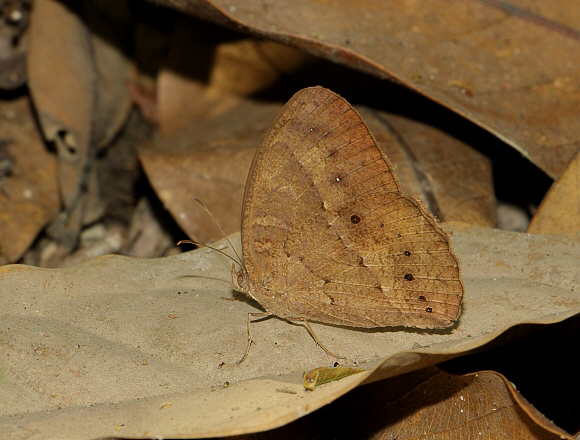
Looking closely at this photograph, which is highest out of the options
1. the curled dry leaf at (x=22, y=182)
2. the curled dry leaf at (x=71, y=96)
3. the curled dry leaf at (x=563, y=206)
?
Answer: the curled dry leaf at (x=563, y=206)

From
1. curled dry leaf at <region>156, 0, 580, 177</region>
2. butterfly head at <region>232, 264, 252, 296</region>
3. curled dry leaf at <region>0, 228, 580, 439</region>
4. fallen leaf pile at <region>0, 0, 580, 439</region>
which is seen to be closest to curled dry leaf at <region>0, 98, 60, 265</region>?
fallen leaf pile at <region>0, 0, 580, 439</region>

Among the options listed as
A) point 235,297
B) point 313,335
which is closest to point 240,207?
point 235,297

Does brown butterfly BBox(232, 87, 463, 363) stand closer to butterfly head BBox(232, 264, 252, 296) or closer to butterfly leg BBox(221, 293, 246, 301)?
butterfly head BBox(232, 264, 252, 296)

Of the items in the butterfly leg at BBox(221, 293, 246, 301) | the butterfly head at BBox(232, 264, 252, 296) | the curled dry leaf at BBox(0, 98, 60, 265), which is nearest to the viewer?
the butterfly head at BBox(232, 264, 252, 296)

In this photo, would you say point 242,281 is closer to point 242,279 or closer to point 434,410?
point 242,279

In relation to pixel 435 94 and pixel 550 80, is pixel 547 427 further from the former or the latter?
pixel 550 80

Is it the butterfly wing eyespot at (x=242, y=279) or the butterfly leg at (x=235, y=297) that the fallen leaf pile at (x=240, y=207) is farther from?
the butterfly wing eyespot at (x=242, y=279)

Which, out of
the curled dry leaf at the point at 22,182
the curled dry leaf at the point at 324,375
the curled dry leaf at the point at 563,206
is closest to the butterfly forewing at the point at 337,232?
the curled dry leaf at the point at 324,375
